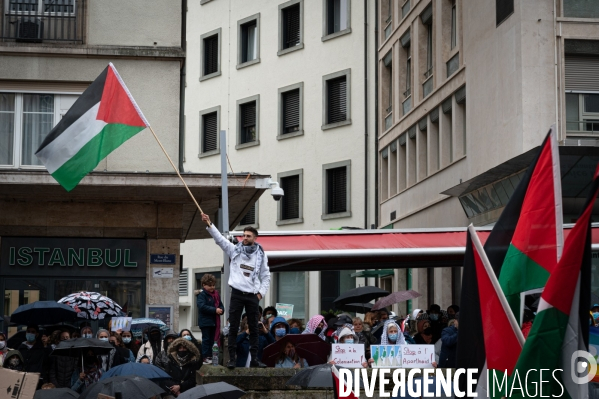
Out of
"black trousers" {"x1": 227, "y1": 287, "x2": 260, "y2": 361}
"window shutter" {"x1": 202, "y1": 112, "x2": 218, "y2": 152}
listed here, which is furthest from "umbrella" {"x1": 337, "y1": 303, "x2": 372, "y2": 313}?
"window shutter" {"x1": 202, "y1": 112, "x2": 218, "y2": 152}

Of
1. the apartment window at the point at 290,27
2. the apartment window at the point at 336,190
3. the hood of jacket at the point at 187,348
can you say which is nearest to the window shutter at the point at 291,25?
the apartment window at the point at 290,27

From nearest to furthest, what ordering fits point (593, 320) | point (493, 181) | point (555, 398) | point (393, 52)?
point (555, 398) → point (593, 320) → point (493, 181) → point (393, 52)

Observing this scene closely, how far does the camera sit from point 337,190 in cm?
4306

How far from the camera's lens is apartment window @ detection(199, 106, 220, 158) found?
47.2m

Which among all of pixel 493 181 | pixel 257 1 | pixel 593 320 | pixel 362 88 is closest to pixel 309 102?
pixel 362 88

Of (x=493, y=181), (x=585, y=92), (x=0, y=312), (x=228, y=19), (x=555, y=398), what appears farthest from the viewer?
(x=228, y=19)

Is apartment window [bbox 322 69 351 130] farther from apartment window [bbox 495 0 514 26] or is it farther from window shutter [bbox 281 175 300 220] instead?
apartment window [bbox 495 0 514 26]

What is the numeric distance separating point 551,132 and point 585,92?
20.9 metres

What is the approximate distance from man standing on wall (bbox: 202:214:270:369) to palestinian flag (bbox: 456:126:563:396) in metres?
7.11

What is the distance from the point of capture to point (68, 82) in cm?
2419

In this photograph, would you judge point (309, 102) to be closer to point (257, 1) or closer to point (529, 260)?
point (257, 1)

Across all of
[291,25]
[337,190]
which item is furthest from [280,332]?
[291,25]

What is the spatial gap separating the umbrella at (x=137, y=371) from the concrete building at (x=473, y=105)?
13.6 m

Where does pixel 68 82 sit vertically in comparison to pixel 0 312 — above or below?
above
